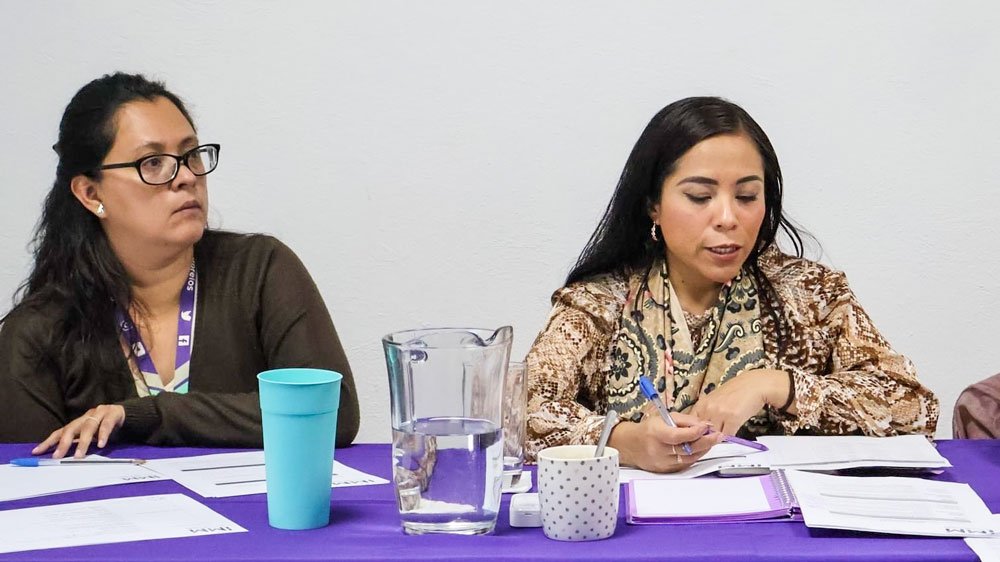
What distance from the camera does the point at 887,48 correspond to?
2734 mm

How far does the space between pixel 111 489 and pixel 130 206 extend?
29.9 inches

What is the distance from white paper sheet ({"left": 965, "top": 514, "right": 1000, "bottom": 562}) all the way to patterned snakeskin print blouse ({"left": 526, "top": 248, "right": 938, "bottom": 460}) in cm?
59

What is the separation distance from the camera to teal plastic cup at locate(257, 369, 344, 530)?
1.15 meters

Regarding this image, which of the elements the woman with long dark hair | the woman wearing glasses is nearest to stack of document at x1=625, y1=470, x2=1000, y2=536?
the woman with long dark hair

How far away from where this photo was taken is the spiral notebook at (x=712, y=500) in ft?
3.89

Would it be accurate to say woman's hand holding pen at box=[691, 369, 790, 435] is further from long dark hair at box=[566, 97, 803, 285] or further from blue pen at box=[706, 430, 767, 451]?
long dark hair at box=[566, 97, 803, 285]

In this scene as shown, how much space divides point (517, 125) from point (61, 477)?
5.40 feet

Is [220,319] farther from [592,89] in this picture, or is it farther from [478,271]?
[592,89]

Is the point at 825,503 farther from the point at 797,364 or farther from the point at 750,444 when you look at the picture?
the point at 797,364

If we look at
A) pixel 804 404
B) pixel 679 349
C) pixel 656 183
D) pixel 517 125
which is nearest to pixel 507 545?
pixel 804 404

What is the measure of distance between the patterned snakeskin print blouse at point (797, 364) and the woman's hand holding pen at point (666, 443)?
8.0 inches

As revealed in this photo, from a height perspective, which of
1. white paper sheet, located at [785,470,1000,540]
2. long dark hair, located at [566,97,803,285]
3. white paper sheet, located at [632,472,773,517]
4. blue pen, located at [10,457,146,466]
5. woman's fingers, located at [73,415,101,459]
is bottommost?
blue pen, located at [10,457,146,466]

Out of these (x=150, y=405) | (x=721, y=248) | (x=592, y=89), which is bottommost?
(x=150, y=405)

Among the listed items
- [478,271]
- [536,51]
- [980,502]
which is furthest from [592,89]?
[980,502]
